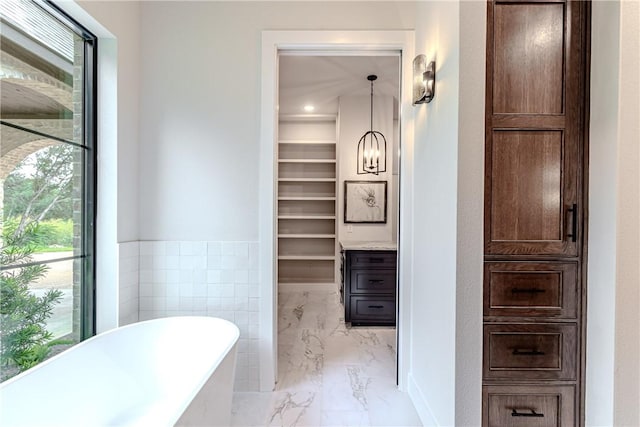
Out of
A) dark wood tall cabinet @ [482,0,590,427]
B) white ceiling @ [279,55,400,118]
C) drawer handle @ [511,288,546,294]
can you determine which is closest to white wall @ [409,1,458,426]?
dark wood tall cabinet @ [482,0,590,427]

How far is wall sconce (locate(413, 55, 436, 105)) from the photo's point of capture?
1737 millimetres

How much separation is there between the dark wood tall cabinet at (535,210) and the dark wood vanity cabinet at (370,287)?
6.21ft

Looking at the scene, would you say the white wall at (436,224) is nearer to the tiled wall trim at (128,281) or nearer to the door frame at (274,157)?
the door frame at (274,157)

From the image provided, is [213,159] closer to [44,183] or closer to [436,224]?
[44,183]

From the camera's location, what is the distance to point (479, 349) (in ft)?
4.71

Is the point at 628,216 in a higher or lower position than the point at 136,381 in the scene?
higher

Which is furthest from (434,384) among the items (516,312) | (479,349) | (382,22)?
(382,22)

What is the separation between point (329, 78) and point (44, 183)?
113 inches

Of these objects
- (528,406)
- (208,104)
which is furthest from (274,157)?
(528,406)

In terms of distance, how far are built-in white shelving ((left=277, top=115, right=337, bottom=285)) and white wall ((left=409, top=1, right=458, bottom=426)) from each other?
297 cm

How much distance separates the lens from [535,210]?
4.83 feet

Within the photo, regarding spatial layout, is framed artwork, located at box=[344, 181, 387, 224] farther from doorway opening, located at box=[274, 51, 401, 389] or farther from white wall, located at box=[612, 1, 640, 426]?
white wall, located at box=[612, 1, 640, 426]

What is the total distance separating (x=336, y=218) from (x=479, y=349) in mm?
3379

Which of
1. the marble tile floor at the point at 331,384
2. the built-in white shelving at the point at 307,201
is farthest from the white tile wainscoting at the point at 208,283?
the built-in white shelving at the point at 307,201
